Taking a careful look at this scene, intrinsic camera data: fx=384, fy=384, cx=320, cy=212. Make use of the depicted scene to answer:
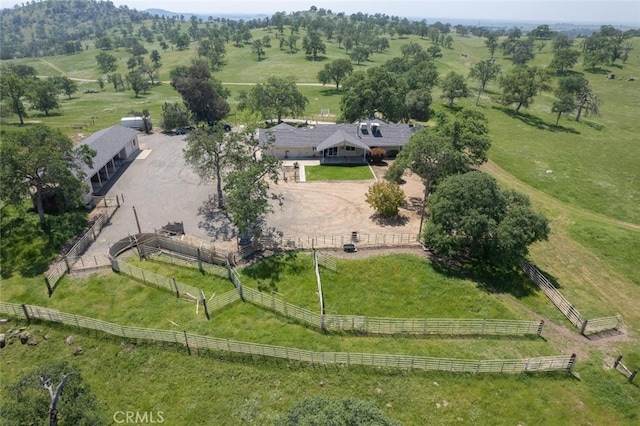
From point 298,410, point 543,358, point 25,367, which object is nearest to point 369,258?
point 543,358

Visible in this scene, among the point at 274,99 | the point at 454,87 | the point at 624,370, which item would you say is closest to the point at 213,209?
the point at 624,370

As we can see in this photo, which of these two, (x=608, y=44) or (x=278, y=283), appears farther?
(x=608, y=44)

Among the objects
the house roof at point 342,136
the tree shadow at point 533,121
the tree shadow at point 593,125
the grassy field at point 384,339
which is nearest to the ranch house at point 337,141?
the house roof at point 342,136

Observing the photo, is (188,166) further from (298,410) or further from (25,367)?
(298,410)

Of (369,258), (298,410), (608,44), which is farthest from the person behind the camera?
(608,44)

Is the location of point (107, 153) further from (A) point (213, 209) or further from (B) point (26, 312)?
(B) point (26, 312)
